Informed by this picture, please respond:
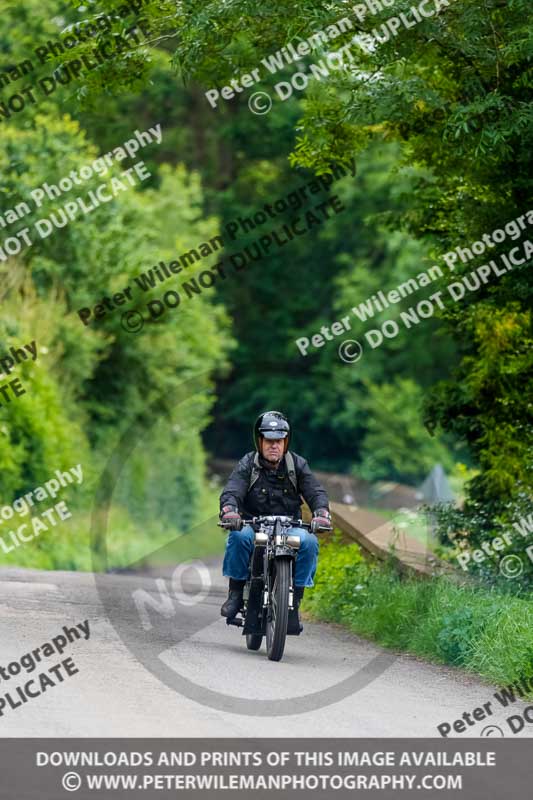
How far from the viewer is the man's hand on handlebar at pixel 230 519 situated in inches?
466

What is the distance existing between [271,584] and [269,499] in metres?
0.82

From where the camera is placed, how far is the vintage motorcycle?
11641 millimetres

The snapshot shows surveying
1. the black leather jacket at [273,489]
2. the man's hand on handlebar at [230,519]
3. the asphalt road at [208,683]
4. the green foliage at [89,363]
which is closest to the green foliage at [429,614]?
the asphalt road at [208,683]

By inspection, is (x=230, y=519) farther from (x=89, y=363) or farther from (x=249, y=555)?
(x=89, y=363)

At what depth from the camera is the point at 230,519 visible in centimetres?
1184

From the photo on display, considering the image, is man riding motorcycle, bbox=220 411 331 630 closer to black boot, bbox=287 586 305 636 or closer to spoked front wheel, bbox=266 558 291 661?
black boot, bbox=287 586 305 636

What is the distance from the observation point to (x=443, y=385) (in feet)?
58.5

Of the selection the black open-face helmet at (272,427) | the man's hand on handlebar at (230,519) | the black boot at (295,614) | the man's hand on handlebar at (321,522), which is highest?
the black open-face helmet at (272,427)

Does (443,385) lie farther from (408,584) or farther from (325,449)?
(325,449)
